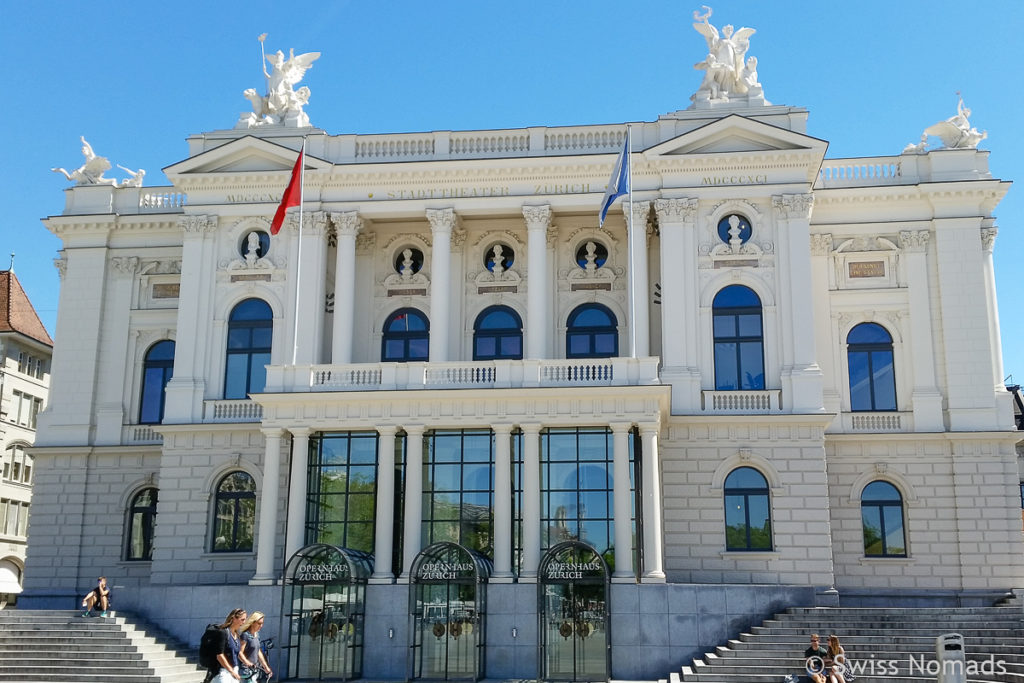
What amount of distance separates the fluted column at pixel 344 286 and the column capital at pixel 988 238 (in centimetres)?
2238

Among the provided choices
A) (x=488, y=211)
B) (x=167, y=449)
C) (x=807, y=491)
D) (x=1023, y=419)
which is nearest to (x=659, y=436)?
(x=807, y=491)

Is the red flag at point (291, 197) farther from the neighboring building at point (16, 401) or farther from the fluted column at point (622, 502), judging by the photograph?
the neighboring building at point (16, 401)

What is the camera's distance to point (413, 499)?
35.2 metres

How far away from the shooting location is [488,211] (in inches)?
1607

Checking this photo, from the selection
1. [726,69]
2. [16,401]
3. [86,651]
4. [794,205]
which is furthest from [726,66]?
[16,401]

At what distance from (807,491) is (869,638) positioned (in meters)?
6.78

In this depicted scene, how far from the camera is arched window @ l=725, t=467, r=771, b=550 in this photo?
120 feet

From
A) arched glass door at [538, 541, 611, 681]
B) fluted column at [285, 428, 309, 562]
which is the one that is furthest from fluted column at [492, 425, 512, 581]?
fluted column at [285, 428, 309, 562]

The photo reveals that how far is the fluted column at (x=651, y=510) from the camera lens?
111 feet

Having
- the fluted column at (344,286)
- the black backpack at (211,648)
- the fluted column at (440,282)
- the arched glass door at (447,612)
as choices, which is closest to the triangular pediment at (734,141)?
the fluted column at (440,282)

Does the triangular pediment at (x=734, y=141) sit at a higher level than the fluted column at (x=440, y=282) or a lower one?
higher

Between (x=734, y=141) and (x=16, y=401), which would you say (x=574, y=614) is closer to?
(x=734, y=141)

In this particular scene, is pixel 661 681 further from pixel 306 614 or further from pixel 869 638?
pixel 306 614

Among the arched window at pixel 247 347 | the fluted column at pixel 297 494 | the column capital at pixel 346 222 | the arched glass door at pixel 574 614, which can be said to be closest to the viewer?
the arched glass door at pixel 574 614
